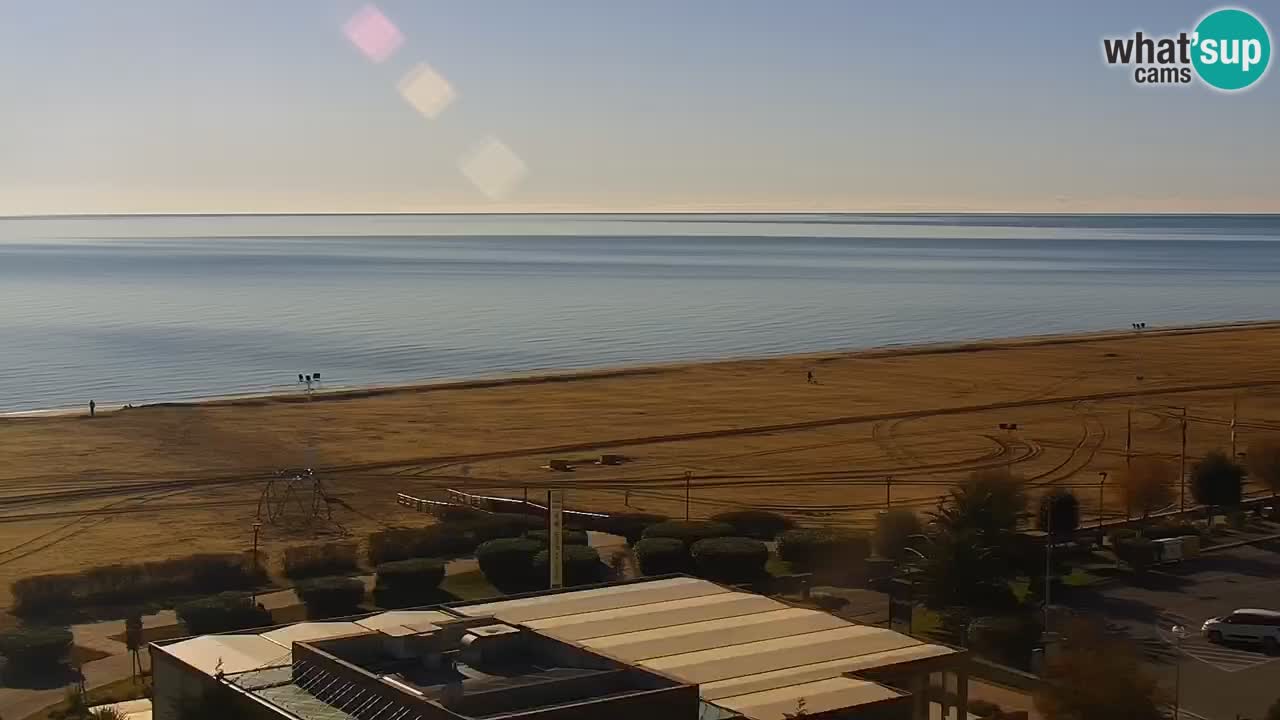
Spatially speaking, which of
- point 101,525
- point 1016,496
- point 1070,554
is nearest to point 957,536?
point 1016,496

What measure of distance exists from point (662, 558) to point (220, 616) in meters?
9.64

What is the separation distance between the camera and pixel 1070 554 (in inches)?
1337

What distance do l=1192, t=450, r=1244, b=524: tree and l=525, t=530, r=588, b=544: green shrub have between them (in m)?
16.6

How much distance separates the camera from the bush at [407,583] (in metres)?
30.3

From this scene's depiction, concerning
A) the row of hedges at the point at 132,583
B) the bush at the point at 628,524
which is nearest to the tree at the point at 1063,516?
the bush at the point at 628,524

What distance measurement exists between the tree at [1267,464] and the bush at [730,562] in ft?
55.2

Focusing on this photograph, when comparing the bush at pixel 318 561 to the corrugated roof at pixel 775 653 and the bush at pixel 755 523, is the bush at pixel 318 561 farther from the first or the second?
the corrugated roof at pixel 775 653

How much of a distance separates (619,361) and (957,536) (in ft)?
193

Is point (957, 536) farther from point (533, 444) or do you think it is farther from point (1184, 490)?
point (533, 444)

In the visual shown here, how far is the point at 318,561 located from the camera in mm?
33344

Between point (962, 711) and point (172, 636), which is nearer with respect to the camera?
point (962, 711)

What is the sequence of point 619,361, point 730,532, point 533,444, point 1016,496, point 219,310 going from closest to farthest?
point 1016,496
point 730,532
point 533,444
point 619,361
point 219,310

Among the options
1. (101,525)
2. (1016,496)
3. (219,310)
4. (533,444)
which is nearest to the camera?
(1016,496)

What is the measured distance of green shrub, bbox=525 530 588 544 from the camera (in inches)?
1368
